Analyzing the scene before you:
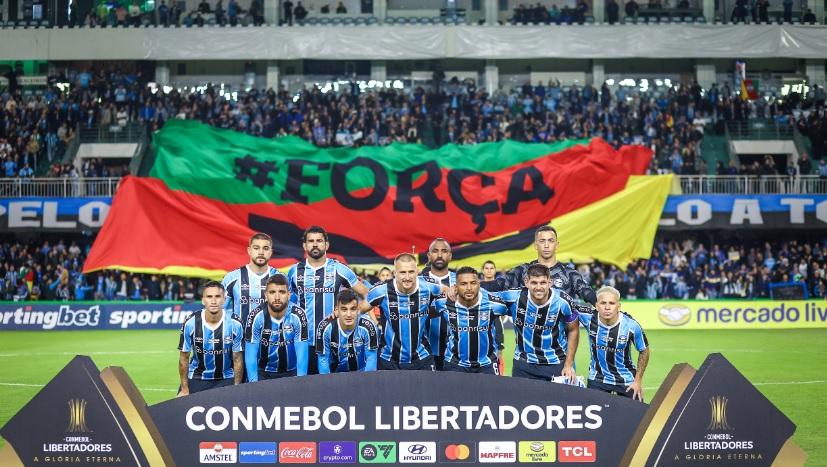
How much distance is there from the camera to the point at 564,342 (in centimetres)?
1112

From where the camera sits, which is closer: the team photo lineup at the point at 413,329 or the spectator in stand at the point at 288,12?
the team photo lineup at the point at 413,329

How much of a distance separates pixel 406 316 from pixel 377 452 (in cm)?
359

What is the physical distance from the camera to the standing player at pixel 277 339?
10211 millimetres

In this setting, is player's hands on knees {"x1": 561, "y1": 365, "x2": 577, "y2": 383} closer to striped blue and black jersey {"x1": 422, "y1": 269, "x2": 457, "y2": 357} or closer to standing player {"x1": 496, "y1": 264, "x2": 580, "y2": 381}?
standing player {"x1": 496, "y1": 264, "x2": 580, "y2": 381}

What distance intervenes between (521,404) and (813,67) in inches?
1589

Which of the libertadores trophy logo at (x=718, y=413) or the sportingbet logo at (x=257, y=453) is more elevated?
the libertadores trophy logo at (x=718, y=413)

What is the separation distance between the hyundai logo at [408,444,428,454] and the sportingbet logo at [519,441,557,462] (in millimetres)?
638

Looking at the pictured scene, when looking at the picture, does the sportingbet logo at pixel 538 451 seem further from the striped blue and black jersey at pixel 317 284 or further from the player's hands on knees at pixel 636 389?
the striped blue and black jersey at pixel 317 284

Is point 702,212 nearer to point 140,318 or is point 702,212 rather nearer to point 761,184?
point 761,184

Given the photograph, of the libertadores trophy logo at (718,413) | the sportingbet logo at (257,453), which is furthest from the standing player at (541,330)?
the sportingbet logo at (257,453)

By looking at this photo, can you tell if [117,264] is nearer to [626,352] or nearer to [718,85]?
[626,352]

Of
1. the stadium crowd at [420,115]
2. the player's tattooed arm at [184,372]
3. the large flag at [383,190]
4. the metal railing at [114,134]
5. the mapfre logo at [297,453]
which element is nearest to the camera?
the mapfre logo at [297,453]

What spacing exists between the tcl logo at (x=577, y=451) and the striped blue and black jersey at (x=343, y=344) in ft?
11.1

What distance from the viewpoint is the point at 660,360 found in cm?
2045
